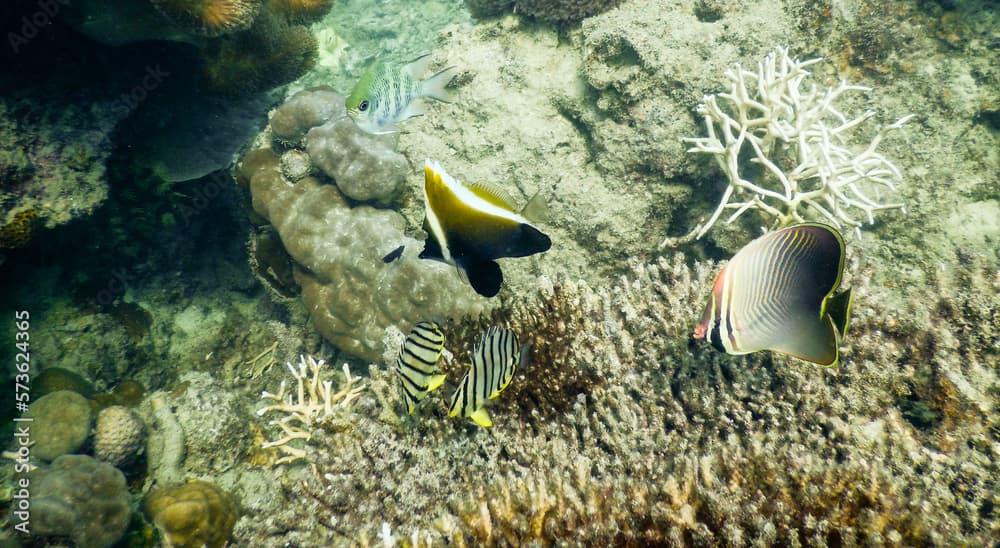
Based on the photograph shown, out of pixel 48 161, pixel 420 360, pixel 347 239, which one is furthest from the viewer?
pixel 347 239

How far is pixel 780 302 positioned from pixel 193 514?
175 inches

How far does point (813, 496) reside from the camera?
179cm

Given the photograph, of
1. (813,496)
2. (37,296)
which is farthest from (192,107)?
(813,496)

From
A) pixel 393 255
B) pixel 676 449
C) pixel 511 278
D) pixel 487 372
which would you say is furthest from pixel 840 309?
pixel 511 278

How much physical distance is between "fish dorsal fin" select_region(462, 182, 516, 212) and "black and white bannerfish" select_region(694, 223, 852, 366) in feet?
2.50

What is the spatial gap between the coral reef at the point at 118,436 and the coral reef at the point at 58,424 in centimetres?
10

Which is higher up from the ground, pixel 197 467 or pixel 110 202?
pixel 110 202

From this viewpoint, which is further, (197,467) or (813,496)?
(197,467)

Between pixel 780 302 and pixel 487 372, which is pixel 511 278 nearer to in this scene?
pixel 487 372

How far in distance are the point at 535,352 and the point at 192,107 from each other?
15.1 feet

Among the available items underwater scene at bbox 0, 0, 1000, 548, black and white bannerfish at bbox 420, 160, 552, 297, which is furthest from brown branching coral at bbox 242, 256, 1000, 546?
black and white bannerfish at bbox 420, 160, 552, 297

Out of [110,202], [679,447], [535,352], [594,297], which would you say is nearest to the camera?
[679,447]

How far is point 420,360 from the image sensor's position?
7.06 ft

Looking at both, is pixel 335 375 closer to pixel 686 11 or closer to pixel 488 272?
pixel 488 272
